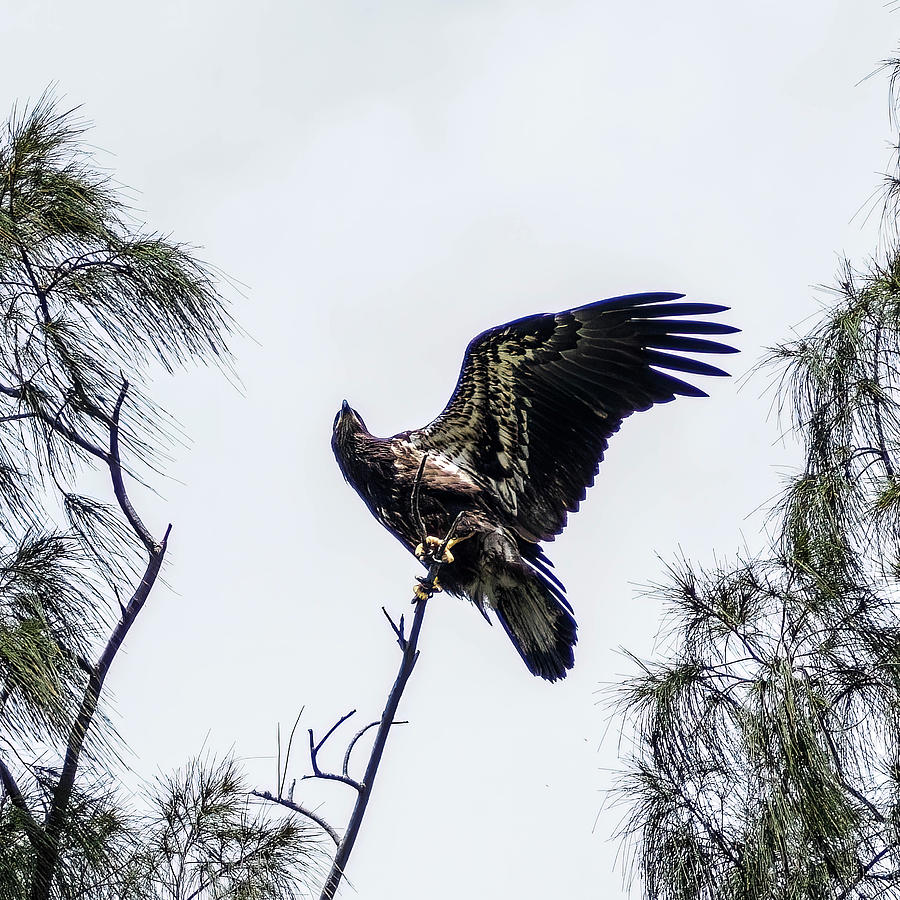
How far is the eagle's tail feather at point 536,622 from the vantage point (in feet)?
13.3

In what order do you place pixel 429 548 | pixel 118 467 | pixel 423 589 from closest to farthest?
pixel 118 467, pixel 423 589, pixel 429 548

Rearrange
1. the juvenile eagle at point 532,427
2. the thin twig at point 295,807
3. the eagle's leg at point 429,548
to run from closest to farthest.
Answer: the thin twig at point 295,807 → the eagle's leg at point 429,548 → the juvenile eagle at point 532,427

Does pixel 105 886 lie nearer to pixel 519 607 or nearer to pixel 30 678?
pixel 30 678

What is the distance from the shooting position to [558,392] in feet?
14.2

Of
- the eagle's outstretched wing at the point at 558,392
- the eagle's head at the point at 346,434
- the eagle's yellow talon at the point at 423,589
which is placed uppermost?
the eagle's outstretched wing at the point at 558,392

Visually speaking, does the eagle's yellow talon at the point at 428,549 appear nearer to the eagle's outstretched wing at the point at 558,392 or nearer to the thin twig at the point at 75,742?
the eagle's outstretched wing at the point at 558,392

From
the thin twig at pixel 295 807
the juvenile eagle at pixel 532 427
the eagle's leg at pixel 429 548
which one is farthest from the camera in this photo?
the juvenile eagle at pixel 532 427

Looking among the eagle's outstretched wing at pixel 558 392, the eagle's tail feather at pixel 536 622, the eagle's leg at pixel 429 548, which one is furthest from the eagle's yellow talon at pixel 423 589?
the eagle's outstretched wing at pixel 558 392

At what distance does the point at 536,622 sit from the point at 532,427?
66 centimetres

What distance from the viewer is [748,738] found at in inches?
135

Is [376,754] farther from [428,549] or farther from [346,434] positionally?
[346,434]

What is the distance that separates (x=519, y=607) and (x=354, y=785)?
1.54m

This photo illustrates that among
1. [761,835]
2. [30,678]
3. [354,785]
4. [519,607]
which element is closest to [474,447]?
[519,607]

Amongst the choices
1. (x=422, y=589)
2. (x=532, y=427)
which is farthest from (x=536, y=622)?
(x=422, y=589)
